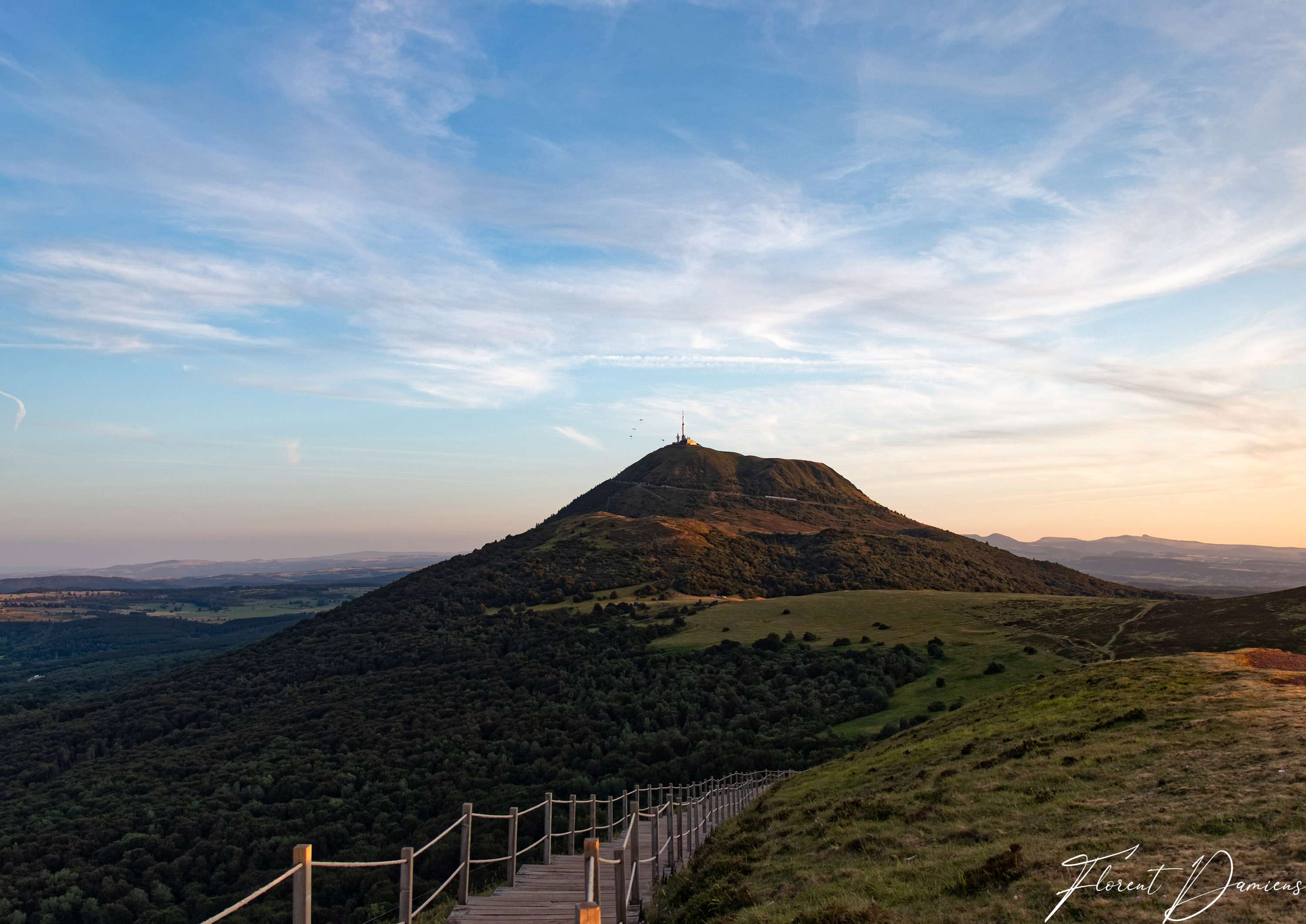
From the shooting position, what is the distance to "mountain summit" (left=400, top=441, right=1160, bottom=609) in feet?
378

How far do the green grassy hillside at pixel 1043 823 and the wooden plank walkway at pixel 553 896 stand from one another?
0.64m

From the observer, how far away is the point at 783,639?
242 feet

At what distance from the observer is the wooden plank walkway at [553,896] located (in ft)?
33.2

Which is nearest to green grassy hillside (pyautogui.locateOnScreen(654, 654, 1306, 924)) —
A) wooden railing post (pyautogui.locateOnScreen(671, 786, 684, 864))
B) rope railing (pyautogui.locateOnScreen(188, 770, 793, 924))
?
wooden railing post (pyautogui.locateOnScreen(671, 786, 684, 864))

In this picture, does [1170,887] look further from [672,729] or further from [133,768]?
[133,768]

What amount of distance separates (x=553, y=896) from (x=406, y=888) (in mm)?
3805

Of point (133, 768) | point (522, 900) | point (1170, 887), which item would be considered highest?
point (1170, 887)

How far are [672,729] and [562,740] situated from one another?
8430 mm

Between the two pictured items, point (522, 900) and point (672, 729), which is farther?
point (672, 729)

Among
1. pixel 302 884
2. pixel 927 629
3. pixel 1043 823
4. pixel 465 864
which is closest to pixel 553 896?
pixel 465 864

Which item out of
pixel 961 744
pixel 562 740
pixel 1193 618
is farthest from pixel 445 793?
pixel 1193 618

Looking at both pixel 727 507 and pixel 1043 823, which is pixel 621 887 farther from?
pixel 727 507

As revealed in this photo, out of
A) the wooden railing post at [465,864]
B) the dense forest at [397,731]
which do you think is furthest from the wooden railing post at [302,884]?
the dense forest at [397,731]

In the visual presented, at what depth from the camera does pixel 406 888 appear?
834cm
